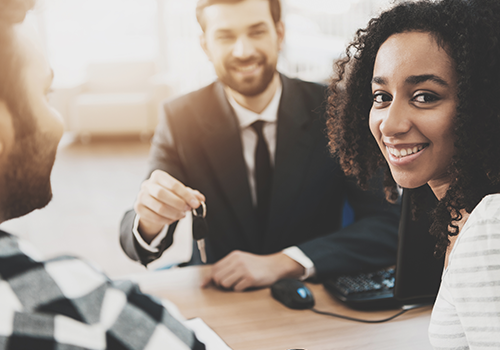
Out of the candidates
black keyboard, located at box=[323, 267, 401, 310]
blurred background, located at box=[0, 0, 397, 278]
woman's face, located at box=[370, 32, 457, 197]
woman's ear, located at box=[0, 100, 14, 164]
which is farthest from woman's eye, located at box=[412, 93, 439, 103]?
blurred background, located at box=[0, 0, 397, 278]

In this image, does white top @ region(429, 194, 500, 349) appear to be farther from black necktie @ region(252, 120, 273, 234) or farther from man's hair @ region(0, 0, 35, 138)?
black necktie @ region(252, 120, 273, 234)

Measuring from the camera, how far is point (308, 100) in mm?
1733

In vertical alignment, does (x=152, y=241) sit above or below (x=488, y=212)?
below

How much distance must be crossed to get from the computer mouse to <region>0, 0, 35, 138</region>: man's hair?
0.68 metres

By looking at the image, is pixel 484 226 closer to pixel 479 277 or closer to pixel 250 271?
pixel 479 277

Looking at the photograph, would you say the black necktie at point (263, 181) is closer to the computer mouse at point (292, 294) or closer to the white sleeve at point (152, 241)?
the white sleeve at point (152, 241)

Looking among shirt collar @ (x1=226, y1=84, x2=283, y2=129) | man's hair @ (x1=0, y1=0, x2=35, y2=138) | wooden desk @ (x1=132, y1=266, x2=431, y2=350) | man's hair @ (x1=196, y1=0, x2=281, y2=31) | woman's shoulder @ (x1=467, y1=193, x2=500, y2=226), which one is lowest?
wooden desk @ (x1=132, y1=266, x2=431, y2=350)

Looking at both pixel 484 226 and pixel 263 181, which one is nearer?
pixel 484 226

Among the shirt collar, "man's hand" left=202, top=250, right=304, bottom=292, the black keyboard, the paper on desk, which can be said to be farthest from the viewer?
the shirt collar

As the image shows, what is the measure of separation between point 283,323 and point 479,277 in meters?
0.47

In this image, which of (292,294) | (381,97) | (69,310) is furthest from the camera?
(292,294)

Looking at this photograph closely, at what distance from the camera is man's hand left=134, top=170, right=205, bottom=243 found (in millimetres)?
1141

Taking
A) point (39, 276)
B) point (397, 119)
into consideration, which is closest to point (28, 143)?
point (39, 276)

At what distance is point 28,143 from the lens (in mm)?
653
